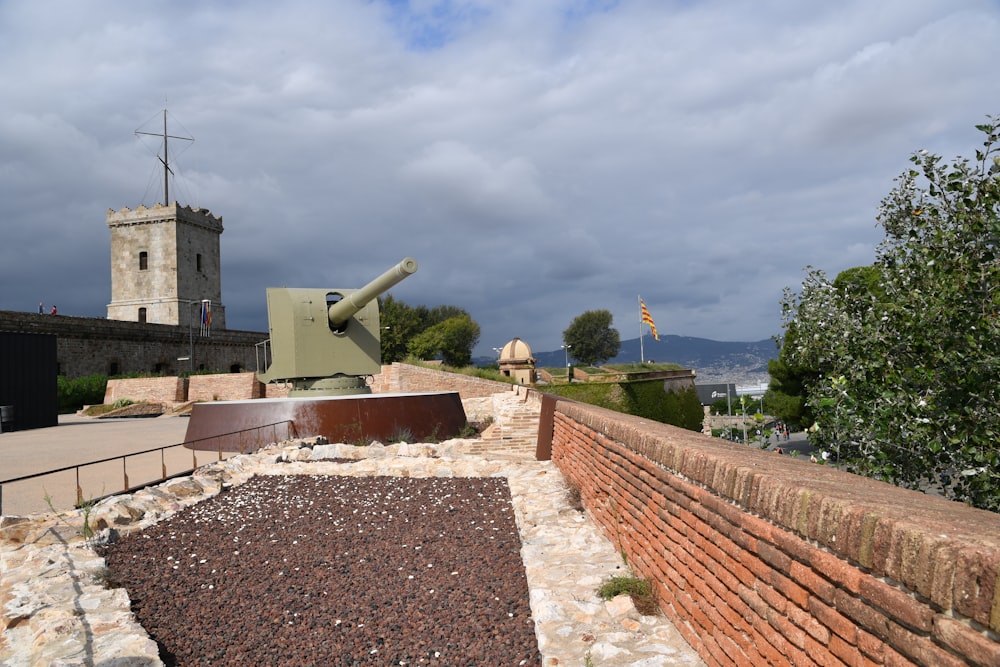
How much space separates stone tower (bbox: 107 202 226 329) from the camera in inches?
1901

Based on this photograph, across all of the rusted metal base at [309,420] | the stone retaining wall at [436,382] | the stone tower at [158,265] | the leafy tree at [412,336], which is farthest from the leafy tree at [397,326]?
the rusted metal base at [309,420]

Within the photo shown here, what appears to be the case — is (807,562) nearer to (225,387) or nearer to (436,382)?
(436,382)

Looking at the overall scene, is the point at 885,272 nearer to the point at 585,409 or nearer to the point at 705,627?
the point at 705,627

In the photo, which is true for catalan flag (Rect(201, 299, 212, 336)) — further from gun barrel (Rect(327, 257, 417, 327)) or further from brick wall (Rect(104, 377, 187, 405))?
gun barrel (Rect(327, 257, 417, 327))

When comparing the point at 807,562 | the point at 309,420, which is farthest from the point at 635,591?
the point at 309,420

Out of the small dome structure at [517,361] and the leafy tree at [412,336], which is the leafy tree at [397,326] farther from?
the small dome structure at [517,361]

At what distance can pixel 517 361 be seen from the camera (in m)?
43.8

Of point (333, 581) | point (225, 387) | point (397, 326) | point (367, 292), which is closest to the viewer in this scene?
point (333, 581)

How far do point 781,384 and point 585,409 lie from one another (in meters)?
25.0

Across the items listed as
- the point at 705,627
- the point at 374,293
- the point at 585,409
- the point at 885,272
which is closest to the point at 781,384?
the point at 374,293

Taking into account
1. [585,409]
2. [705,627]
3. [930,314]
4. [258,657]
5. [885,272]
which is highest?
[885,272]

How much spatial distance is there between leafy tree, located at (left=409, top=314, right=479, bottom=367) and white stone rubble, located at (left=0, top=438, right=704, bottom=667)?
43.2 metres

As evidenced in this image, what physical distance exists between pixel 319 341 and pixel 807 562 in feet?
42.6

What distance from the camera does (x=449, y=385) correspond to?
2998cm
